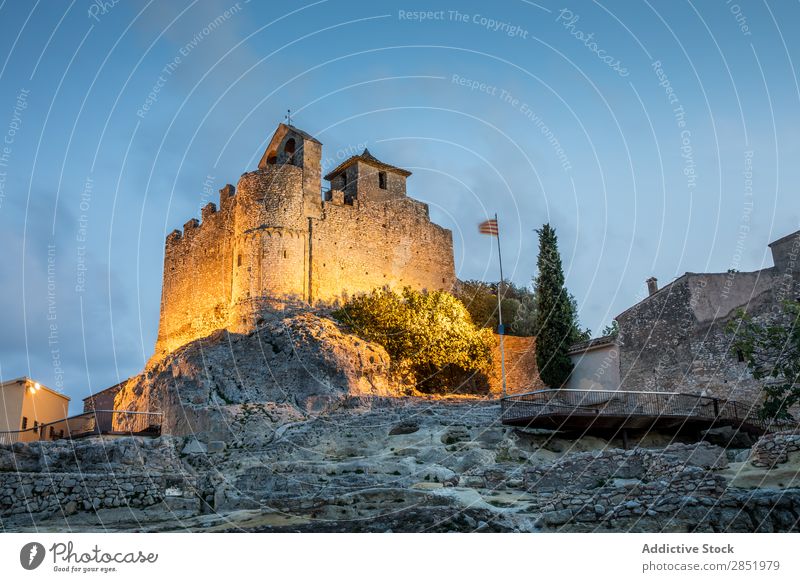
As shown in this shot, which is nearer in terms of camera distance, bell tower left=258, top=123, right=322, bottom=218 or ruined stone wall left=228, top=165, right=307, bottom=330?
Result: ruined stone wall left=228, top=165, right=307, bottom=330

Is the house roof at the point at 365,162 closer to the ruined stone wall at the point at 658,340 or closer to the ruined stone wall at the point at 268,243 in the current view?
the ruined stone wall at the point at 268,243

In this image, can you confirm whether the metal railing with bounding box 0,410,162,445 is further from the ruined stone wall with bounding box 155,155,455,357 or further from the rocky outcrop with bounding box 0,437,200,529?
the ruined stone wall with bounding box 155,155,455,357

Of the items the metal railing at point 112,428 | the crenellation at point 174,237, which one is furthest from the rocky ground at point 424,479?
the crenellation at point 174,237

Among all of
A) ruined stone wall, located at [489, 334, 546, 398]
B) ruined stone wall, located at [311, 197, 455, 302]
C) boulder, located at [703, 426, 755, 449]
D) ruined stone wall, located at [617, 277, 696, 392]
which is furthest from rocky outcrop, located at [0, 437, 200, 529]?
ruined stone wall, located at [489, 334, 546, 398]

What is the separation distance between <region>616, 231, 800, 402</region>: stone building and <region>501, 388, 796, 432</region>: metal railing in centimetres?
163

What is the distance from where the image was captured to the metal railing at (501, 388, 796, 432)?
878 inches

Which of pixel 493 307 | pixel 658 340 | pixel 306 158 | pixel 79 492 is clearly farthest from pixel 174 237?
pixel 79 492

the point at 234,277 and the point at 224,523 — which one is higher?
the point at 234,277

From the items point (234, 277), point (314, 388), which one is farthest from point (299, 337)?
point (234, 277)

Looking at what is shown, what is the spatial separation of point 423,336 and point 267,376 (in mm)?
8231

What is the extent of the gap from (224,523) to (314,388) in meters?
15.3

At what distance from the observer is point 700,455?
1828 cm
